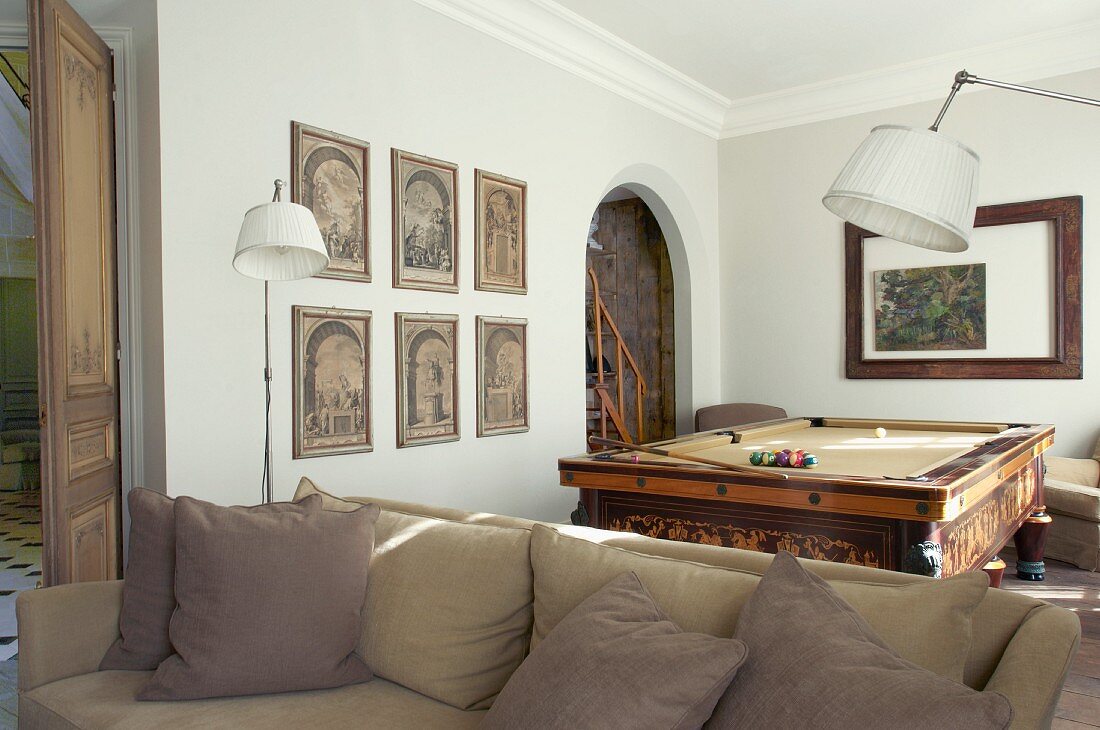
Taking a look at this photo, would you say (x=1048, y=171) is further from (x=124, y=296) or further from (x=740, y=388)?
(x=124, y=296)

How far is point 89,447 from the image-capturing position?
9.96ft

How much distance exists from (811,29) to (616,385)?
3.20 metres

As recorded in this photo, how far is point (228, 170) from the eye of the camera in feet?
10.5

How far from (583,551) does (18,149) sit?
6.16 meters

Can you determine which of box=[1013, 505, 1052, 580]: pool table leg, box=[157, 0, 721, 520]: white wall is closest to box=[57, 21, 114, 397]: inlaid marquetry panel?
box=[157, 0, 721, 520]: white wall

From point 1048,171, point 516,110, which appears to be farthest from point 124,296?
point 1048,171

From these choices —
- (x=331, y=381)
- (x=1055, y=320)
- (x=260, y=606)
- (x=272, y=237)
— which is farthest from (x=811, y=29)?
(x=260, y=606)

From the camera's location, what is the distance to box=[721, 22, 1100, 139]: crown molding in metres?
5.14

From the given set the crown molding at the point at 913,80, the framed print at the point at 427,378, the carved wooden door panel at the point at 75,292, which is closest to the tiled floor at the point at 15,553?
the carved wooden door panel at the point at 75,292

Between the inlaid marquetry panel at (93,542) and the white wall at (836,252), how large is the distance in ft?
15.5

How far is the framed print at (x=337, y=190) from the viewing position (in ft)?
11.3

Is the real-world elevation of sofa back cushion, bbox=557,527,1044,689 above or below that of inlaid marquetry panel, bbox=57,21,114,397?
below

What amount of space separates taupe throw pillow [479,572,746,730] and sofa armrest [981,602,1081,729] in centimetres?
41

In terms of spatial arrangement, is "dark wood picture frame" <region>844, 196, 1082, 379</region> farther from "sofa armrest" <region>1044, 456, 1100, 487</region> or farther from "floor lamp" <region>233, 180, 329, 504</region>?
"floor lamp" <region>233, 180, 329, 504</region>
